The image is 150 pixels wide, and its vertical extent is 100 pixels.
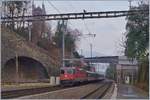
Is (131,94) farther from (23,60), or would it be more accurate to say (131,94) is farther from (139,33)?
(23,60)

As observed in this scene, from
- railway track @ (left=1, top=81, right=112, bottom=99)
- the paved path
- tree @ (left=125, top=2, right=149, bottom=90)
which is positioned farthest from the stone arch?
railway track @ (left=1, top=81, right=112, bottom=99)

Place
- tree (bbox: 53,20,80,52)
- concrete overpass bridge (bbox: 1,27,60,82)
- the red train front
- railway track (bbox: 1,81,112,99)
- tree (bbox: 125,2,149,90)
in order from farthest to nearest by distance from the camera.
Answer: tree (bbox: 53,20,80,52) < concrete overpass bridge (bbox: 1,27,60,82) < the red train front < tree (bbox: 125,2,149,90) < railway track (bbox: 1,81,112,99)

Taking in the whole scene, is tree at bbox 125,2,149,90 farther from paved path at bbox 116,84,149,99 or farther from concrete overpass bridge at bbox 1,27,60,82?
concrete overpass bridge at bbox 1,27,60,82

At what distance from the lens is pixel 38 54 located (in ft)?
298

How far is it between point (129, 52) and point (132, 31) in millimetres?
5626

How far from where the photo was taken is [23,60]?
92.2 m

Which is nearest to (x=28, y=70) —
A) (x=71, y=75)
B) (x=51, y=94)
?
(x=71, y=75)

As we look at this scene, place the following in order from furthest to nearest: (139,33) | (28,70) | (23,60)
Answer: (23,60), (28,70), (139,33)

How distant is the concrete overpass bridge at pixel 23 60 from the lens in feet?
270

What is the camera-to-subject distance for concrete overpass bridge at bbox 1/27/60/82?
270 ft

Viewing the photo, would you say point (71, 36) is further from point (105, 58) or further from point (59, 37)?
point (105, 58)

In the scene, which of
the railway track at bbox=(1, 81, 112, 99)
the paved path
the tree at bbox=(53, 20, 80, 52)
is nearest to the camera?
the railway track at bbox=(1, 81, 112, 99)

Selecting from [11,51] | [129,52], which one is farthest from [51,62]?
[129,52]

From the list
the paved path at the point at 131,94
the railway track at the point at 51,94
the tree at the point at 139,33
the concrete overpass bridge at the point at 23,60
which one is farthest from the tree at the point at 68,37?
the railway track at the point at 51,94
